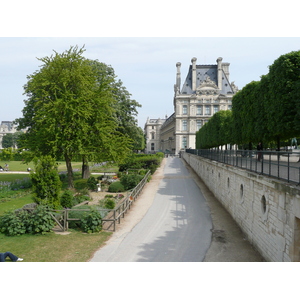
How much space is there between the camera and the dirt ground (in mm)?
10570

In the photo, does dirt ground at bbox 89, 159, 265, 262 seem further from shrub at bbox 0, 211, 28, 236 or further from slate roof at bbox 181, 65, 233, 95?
slate roof at bbox 181, 65, 233, 95

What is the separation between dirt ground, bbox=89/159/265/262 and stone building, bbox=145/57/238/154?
252 ft

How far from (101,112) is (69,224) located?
13.0m

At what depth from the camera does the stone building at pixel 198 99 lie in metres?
94.7

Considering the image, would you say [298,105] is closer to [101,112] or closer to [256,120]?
[256,120]

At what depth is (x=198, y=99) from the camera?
9625 centimetres

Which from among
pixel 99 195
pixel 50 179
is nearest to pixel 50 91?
pixel 99 195

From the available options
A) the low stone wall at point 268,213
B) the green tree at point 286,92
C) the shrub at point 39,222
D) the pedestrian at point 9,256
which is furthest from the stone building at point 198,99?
the pedestrian at point 9,256

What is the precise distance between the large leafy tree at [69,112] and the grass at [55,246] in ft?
36.7

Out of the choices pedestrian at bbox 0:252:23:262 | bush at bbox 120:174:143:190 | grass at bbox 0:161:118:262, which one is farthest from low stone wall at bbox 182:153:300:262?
bush at bbox 120:174:143:190

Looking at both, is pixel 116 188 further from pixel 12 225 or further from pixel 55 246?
pixel 55 246

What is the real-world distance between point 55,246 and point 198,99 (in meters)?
89.1

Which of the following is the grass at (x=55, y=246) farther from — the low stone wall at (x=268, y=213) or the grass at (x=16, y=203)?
the grass at (x=16, y=203)

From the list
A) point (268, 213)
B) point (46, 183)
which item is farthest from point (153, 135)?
point (268, 213)
